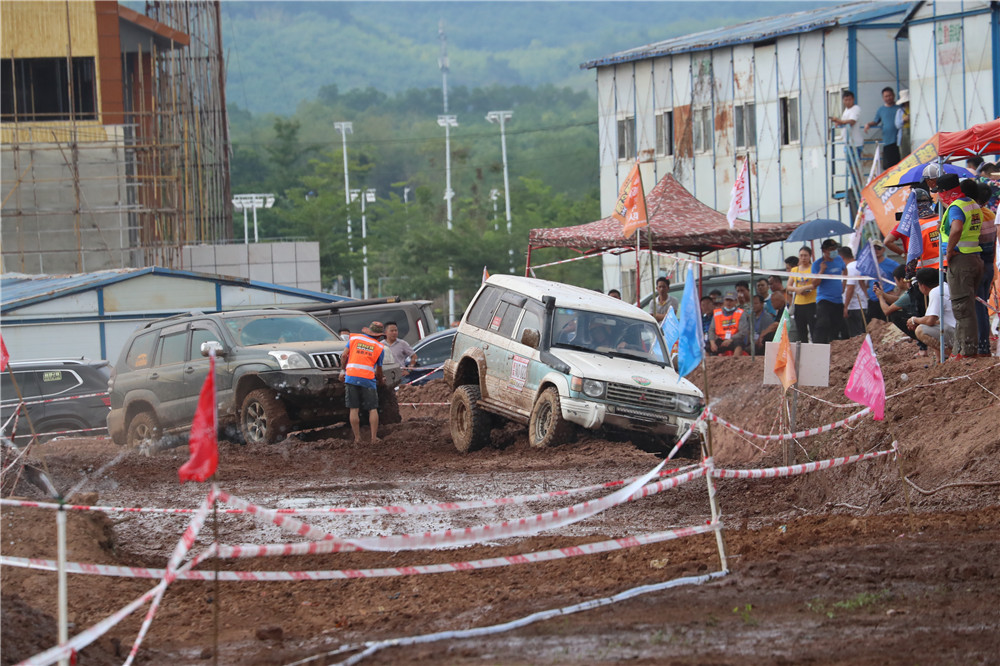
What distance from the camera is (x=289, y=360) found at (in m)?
15.4

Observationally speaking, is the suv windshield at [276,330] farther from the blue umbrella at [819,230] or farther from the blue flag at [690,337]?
the blue flag at [690,337]

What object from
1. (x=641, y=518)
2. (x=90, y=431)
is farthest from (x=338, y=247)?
(x=641, y=518)

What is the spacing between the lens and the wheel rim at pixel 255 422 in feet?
50.5

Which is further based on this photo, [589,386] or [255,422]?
[255,422]

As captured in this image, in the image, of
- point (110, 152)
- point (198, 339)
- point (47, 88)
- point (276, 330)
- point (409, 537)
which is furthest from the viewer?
point (47, 88)

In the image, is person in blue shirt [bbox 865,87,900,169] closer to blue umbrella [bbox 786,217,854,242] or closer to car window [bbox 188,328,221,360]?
blue umbrella [bbox 786,217,854,242]

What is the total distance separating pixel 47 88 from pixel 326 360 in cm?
2977

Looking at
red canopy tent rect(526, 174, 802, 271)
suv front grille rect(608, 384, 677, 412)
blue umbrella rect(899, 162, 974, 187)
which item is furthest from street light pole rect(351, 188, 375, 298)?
blue umbrella rect(899, 162, 974, 187)

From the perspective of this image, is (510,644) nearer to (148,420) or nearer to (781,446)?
(781,446)

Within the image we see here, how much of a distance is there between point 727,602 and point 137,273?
80.7ft

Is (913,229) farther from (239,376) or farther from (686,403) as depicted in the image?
(239,376)

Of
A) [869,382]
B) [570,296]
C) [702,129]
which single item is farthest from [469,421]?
[702,129]

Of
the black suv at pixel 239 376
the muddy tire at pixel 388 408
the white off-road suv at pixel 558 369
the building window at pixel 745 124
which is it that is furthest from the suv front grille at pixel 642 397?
the building window at pixel 745 124

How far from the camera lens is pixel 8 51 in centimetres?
3884
